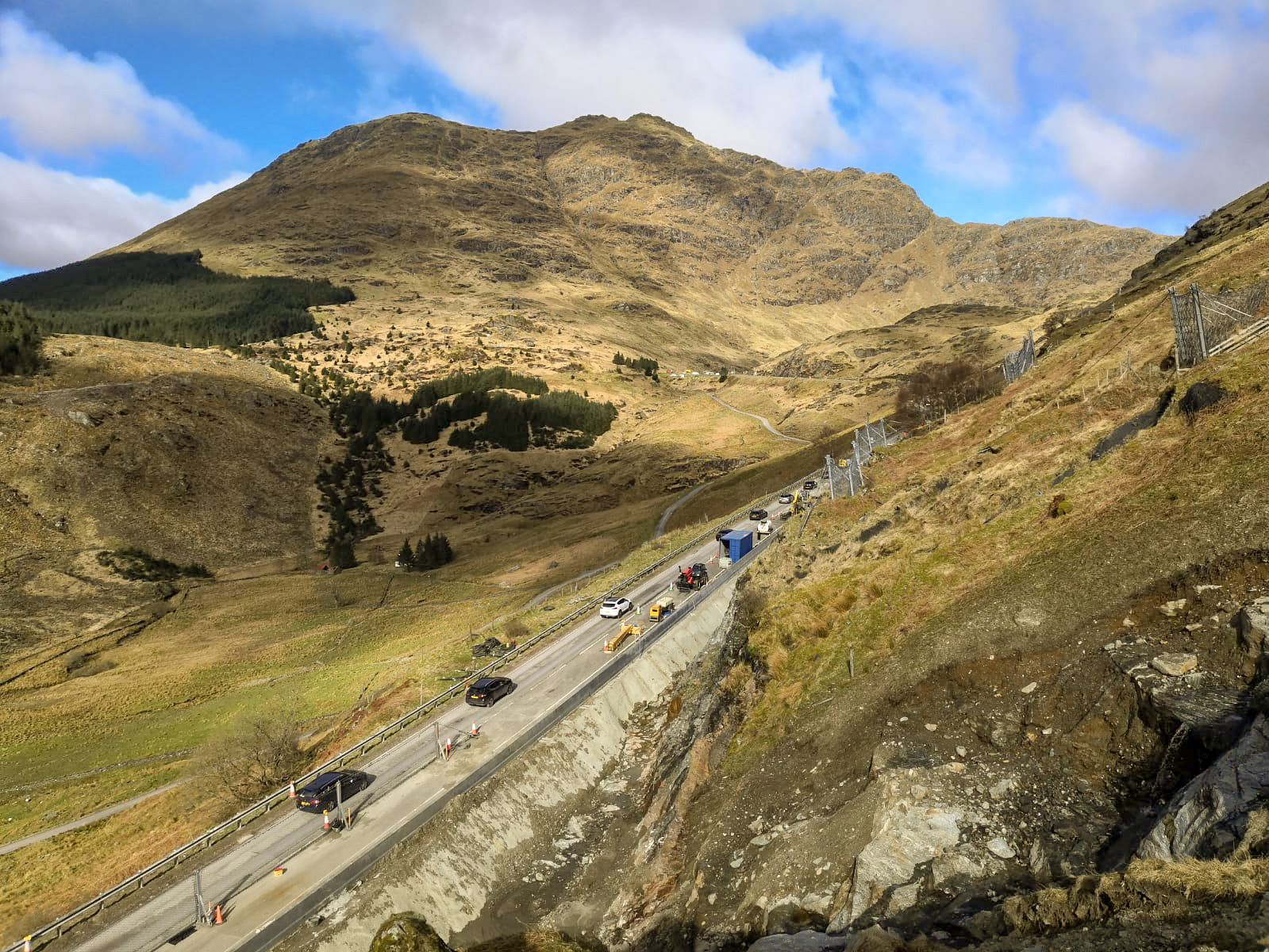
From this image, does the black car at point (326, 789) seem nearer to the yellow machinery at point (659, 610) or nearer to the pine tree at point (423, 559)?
the yellow machinery at point (659, 610)

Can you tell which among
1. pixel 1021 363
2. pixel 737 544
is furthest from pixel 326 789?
pixel 1021 363

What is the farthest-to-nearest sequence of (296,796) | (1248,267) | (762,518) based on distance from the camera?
(762,518)
(1248,267)
(296,796)

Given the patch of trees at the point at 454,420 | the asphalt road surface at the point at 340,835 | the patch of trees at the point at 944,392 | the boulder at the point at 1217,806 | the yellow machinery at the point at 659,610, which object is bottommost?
the asphalt road surface at the point at 340,835

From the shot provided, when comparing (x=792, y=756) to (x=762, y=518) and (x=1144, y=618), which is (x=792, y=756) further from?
(x=762, y=518)

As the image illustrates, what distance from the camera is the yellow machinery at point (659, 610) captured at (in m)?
40.9

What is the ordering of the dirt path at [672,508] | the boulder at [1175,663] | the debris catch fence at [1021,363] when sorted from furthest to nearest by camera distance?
1. the dirt path at [672,508]
2. the debris catch fence at [1021,363]
3. the boulder at [1175,663]

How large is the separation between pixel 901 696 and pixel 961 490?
47.8 ft

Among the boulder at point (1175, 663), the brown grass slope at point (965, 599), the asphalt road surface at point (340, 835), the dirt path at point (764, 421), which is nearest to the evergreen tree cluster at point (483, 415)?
the dirt path at point (764, 421)

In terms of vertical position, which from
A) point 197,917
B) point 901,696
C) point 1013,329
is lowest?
point 197,917

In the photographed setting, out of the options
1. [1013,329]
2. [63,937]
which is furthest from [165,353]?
[1013,329]

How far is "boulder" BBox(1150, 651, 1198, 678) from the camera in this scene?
515 inches

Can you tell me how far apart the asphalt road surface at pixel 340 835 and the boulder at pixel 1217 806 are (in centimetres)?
2192

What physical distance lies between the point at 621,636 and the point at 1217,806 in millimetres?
31011

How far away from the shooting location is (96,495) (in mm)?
87625
